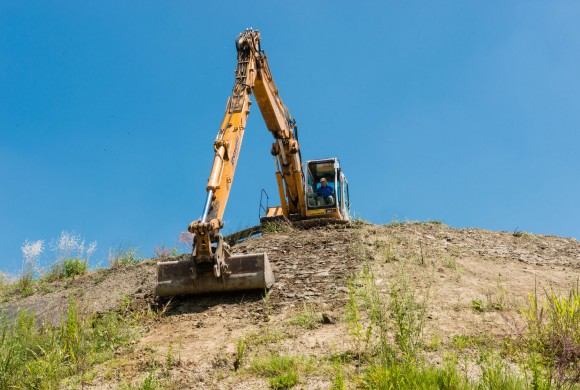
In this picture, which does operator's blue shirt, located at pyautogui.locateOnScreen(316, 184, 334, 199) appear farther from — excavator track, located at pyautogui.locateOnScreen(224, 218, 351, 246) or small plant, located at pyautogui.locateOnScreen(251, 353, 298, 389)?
small plant, located at pyautogui.locateOnScreen(251, 353, 298, 389)

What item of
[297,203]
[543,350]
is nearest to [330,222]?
[297,203]

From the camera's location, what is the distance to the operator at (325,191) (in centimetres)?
1650

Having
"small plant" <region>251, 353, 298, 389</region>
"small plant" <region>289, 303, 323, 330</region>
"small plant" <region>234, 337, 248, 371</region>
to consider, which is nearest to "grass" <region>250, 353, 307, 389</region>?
"small plant" <region>251, 353, 298, 389</region>

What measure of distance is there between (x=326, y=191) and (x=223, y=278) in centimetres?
791

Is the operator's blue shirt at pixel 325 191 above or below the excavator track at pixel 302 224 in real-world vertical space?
above

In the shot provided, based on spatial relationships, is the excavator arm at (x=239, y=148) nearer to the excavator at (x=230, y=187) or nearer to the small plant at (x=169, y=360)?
the excavator at (x=230, y=187)

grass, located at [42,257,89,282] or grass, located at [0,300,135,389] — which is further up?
grass, located at [42,257,89,282]

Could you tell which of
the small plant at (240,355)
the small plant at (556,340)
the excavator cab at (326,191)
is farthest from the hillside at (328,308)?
the excavator cab at (326,191)

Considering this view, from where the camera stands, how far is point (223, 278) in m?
9.11

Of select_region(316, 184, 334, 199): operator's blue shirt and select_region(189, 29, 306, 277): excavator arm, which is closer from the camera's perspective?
select_region(189, 29, 306, 277): excavator arm

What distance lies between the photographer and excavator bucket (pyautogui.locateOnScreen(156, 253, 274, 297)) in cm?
906

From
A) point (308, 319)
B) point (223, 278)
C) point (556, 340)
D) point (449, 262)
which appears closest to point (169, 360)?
point (308, 319)

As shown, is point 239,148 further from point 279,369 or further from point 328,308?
point 279,369

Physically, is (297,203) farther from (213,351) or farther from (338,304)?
(213,351)
